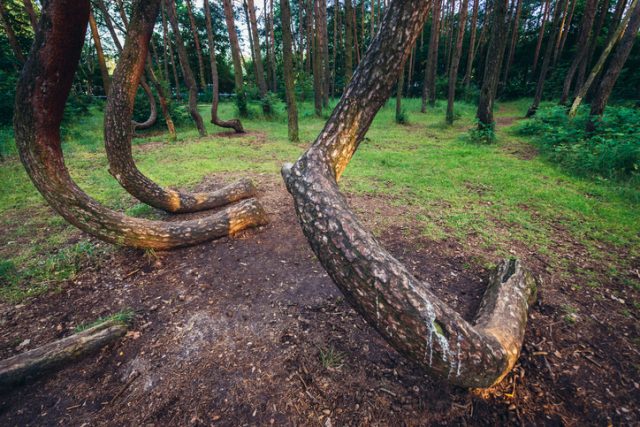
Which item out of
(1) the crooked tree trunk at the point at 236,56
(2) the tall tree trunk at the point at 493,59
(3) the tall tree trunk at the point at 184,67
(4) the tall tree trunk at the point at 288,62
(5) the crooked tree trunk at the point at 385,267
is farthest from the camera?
(1) the crooked tree trunk at the point at 236,56

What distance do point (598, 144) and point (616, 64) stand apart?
8.72ft

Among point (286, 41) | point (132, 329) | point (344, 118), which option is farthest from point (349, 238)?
point (286, 41)

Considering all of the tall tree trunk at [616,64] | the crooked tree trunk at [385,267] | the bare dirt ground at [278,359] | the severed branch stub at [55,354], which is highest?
the tall tree trunk at [616,64]

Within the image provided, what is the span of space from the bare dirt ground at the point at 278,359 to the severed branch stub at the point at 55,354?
0.08 metres

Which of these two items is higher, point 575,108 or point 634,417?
point 575,108

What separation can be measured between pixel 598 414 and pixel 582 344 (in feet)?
2.05

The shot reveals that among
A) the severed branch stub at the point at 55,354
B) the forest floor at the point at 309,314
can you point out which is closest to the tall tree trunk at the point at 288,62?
the forest floor at the point at 309,314

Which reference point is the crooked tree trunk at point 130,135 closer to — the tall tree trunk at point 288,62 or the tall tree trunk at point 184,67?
the tall tree trunk at point 288,62

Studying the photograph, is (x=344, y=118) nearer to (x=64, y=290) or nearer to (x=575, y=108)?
(x=64, y=290)

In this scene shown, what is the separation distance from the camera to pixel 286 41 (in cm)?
905

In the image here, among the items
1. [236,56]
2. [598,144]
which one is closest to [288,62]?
[236,56]

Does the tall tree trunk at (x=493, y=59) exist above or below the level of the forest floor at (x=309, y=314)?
above

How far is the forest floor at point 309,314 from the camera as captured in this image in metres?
1.75

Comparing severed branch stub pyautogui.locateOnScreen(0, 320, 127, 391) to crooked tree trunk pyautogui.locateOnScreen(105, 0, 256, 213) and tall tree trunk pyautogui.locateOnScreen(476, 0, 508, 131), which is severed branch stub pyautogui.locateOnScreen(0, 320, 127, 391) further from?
tall tree trunk pyautogui.locateOnScreen(476, 0, 508, 131)
